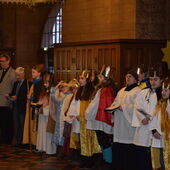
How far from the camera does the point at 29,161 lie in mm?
9445

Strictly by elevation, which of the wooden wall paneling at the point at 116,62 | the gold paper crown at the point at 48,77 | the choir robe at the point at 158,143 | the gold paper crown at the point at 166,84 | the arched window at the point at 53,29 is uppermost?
the arched window at the point at 53,29

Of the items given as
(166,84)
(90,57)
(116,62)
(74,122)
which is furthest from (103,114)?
(90,57)

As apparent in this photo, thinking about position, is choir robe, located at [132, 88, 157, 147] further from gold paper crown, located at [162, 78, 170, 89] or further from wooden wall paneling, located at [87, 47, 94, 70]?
wooden wall paneling, located at [87, 47, 94, 70]

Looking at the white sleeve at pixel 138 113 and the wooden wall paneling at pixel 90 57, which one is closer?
the white sleeve at pixel 138 113

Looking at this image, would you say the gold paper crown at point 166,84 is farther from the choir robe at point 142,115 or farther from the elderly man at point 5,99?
the elderly man at point 5,99

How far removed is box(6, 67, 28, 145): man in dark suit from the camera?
35.1ft

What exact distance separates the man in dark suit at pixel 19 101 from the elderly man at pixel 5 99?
0.63 ft

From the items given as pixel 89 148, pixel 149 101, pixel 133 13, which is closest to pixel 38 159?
pixel 89 148

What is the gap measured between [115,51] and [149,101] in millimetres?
4211

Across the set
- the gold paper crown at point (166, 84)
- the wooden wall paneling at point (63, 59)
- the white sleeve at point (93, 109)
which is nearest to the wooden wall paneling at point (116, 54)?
the wooden wall paneling at point (63, 59)

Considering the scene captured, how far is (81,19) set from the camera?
1408 cm

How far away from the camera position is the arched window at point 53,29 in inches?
841

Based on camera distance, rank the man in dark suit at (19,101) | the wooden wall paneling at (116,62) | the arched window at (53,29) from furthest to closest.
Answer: the arched window at (53,29)
the wooden wall paneling at (116,62)
the man in dark suit at (19,101)

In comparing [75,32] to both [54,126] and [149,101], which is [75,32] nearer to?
[54,126]
